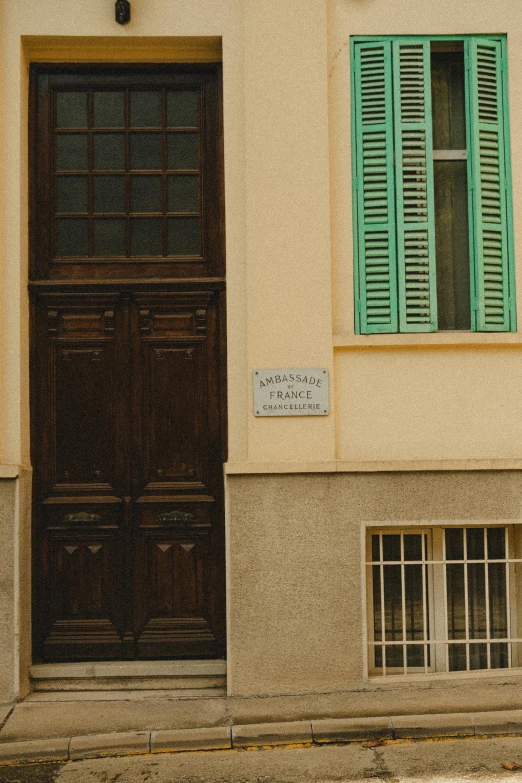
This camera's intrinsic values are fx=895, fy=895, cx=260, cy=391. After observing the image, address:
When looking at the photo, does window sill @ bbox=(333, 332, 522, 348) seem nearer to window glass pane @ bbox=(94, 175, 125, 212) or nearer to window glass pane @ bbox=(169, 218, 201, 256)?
window glass pane @ bbox=(169, 218, 201, 256)

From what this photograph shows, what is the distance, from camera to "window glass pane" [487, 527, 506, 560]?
661 centimetres

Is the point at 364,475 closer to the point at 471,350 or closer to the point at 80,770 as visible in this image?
the point at 471,350

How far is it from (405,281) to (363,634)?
2569mm

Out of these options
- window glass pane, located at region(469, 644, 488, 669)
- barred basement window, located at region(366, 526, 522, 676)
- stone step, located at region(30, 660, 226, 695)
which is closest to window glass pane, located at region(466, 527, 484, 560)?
barred basement window, located at region(366, 526, 522, 676)

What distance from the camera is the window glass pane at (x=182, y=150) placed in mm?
6887

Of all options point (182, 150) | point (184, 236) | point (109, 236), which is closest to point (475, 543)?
point (184, 236)

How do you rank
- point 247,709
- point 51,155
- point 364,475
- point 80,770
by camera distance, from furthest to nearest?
1. point 51,155
2. point 364,475
3. point 247,709
4. point 80,770

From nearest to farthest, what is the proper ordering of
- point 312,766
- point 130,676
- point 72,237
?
point 312,766
point 130,676
point 72,237

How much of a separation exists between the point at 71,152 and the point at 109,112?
1.40 feet

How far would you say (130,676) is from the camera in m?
6.51

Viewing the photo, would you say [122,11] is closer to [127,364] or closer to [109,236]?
[109,236]

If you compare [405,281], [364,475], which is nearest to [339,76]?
[405,281]

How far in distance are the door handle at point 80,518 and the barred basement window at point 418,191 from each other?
2430 mm

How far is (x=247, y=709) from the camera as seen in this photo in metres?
5.96
